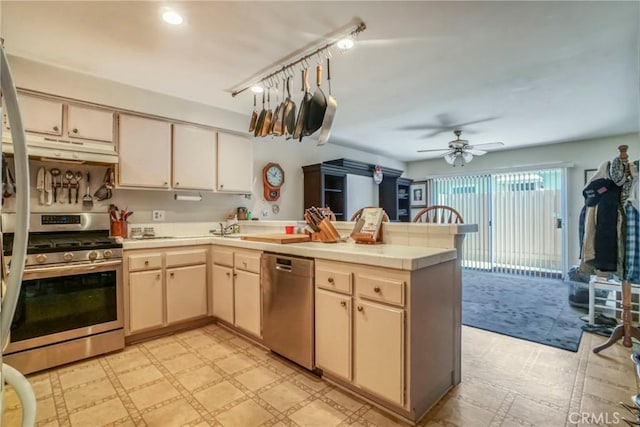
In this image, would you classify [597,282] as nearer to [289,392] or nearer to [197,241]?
[289,392]

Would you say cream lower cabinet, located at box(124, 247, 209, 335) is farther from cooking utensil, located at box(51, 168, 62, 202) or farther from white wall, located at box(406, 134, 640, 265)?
white wall, located at box(406, 134, 640, 265)

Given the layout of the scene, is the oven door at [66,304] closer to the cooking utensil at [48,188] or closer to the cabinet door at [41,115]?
the cooking utensil at [48,188]

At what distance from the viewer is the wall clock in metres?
4.34

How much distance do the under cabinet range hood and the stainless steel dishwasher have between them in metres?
1.65

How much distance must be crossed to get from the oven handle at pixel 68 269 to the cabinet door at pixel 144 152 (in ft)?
2.55

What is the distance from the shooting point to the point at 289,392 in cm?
204

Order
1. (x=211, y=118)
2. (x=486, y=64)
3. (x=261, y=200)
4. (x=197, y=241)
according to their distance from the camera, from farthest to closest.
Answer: (x=261, y=200) < (x=211, y=118) < (x=197, y=241) < (x=486, y=64)

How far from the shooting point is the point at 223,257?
304cm

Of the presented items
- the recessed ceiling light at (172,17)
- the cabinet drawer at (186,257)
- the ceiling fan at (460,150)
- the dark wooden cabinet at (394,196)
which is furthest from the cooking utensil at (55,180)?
Answer: the dark wooden cabinet at (394,196)

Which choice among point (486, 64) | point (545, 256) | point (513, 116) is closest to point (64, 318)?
point (486, 64)

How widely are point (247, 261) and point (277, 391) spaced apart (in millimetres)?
1064

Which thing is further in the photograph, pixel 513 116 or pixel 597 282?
pixel 513 116

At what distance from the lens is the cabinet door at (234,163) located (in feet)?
11.9

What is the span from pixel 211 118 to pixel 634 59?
3892mm
